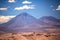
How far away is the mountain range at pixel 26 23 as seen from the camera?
3.10 metres

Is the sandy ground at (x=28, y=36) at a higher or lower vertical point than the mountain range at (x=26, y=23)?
lower

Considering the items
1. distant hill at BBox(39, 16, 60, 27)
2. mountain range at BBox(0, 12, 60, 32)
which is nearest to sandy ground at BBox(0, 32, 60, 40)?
mountain range at BBox(0, 12, 60, 32)

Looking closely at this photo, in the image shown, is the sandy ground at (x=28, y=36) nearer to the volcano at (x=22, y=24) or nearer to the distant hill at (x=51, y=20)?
the volcano at (x=22, y=24)

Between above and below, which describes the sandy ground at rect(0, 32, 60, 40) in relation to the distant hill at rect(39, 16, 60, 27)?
below

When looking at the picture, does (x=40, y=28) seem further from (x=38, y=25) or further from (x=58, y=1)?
(x=58, y=1)

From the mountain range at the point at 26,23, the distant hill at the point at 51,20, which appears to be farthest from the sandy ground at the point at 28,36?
the distant hill at the point at 51,20

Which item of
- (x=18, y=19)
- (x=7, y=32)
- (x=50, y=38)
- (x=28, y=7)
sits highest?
(x=28, y=7)

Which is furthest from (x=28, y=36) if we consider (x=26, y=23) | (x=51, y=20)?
(x=51, y=20)

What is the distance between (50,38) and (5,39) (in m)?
0.92

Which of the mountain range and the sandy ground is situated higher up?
the mountain range

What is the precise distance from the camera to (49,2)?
3.15 meters

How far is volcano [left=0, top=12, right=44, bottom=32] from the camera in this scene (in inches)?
122

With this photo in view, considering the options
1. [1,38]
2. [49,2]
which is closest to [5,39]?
[1,38]

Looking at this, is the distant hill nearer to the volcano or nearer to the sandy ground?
the volcano
